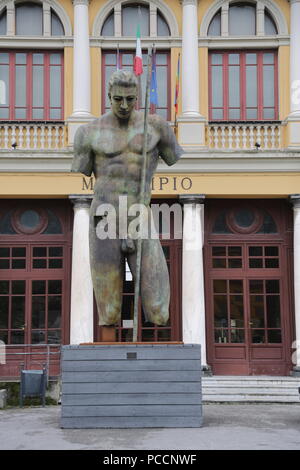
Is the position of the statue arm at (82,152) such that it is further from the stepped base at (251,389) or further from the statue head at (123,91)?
the stepped base at (251,389)

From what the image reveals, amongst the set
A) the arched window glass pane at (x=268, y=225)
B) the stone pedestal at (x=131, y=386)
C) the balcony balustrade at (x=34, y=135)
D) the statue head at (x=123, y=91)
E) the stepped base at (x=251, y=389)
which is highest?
the balcony balustrade at (x=34, y=135)

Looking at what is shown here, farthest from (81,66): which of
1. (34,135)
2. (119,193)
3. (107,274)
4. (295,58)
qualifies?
(107,274)

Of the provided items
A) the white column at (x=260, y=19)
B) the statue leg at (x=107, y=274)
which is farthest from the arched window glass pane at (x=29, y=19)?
the statue leg at (x=107, y=274)

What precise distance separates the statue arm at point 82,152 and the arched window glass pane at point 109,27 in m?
13.2

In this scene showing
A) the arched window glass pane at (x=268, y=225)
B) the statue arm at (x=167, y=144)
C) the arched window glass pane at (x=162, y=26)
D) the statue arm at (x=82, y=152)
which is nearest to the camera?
the statue arm at (x=82, y=152)

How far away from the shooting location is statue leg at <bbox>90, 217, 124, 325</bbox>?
7.97m

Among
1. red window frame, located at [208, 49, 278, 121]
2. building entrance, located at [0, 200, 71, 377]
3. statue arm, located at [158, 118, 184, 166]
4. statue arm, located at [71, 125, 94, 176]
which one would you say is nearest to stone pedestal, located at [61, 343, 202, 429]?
statue arm, located at [71, 125, 94, 176]

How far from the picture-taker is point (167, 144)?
27.1ft

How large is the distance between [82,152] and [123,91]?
2.53ft

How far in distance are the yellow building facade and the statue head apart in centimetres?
1137

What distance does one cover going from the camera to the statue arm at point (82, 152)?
318 inches

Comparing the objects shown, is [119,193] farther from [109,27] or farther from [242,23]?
[242,23]

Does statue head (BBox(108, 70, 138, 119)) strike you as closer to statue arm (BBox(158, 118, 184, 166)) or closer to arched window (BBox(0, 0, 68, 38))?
statue arm (BBox(158, 118, 184, 166))

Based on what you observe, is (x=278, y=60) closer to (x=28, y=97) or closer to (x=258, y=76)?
(x=258, y=76)
